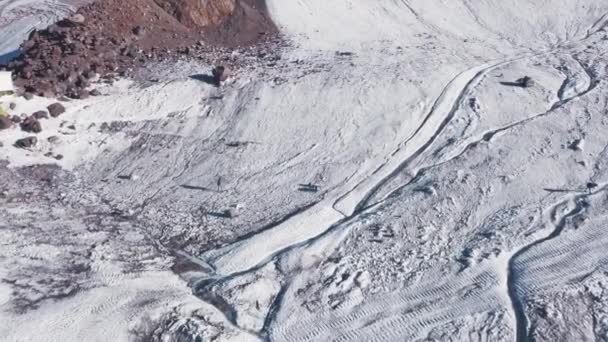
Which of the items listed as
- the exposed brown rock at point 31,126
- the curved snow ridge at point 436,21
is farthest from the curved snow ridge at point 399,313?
the curved snow ridge at point 436,21

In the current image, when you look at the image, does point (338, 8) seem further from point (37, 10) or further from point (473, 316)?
point (473, 316)

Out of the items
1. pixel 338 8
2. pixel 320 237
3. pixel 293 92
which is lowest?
pixel 320 237

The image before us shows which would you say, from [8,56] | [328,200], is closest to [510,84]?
[328,200]

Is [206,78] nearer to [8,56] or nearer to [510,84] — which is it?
[8,56]

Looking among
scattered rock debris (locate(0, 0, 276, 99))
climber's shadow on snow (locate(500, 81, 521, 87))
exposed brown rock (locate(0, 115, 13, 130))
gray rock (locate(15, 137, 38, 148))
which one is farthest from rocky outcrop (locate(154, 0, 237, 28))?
climber's shadow on snow (locate(500, 81, 521, 87))

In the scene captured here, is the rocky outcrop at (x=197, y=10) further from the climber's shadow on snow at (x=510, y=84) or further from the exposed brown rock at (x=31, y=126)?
the climber's shadow on snow at (x=510, y=84)

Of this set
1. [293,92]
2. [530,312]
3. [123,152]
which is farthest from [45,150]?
[530,312]

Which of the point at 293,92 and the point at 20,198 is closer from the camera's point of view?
the point at 20,198

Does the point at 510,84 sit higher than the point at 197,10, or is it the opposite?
the point at 510,84
